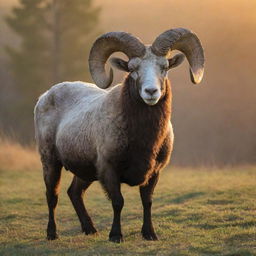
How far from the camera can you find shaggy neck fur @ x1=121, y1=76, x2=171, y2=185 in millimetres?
8633

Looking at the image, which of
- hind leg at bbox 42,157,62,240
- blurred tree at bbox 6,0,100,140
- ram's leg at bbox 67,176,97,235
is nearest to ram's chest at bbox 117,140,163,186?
ram's leg at bbox 67,176,97,235

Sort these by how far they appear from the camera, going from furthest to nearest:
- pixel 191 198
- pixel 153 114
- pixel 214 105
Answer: pixel 214 105
pixel 191 198
pixel 153 114

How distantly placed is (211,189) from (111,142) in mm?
6281

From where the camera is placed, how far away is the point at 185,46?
9.34 metres

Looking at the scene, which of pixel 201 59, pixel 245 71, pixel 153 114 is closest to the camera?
pixel 153 114

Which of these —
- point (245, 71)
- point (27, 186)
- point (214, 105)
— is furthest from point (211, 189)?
point (245, 71)

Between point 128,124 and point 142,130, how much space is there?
216 mm

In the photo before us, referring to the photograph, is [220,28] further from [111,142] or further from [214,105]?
[111,142]

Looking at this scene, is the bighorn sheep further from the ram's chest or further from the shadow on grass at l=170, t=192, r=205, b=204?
the shadow on grass at l=170, t=192, r=205, b=204

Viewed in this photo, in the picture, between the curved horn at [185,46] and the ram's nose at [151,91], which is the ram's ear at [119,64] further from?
the ram's nose at [151,91]

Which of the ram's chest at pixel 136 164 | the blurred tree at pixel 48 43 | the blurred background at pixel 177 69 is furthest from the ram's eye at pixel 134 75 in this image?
the blurred tree at pixel 48 43

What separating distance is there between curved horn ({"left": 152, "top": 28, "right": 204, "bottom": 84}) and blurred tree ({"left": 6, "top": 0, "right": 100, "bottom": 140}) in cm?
2714

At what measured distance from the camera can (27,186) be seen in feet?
55.8

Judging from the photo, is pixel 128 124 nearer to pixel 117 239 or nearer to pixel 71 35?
pixel 117 239
